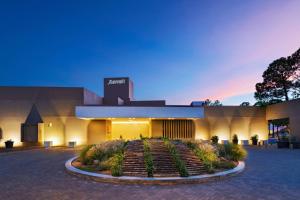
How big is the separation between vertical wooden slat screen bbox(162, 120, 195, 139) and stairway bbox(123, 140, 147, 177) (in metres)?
13.6

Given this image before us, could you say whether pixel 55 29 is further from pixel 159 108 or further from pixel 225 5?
pixel 225 5

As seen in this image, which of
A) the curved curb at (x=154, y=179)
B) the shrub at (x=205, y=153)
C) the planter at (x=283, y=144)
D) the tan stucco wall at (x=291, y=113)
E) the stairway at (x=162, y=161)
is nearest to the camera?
the curved curb at (x=154, y=179)

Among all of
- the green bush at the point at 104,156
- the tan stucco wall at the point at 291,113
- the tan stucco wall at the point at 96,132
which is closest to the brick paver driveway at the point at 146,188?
the green bush at the point at 104,156

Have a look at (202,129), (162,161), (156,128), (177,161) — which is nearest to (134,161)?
(162,161)

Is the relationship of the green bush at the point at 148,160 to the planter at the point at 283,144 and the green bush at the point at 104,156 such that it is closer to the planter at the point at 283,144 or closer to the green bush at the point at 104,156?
the green bush at the point at 104,156

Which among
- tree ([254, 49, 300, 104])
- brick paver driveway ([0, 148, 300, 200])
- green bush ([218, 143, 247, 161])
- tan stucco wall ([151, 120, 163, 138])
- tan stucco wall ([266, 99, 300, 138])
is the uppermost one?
tree ([254, 49, 300, 104])

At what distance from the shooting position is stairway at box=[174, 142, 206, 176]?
10.5m

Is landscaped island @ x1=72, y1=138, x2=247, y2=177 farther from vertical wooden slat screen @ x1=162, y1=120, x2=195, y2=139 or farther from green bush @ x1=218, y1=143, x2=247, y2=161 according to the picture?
vertical wooden slat screen @ x1=162, y1=120, x2=195, y2=139

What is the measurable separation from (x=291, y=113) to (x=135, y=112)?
578 inches

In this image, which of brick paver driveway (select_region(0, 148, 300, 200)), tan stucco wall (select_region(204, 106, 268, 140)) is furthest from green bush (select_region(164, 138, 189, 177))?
tan stucco wall (select_region(204, 106, 268, 140))

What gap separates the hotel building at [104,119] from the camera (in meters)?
24.4

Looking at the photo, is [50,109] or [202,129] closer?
[50,109]

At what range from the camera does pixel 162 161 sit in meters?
11.2

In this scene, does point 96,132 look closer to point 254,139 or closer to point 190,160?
point 254,139
